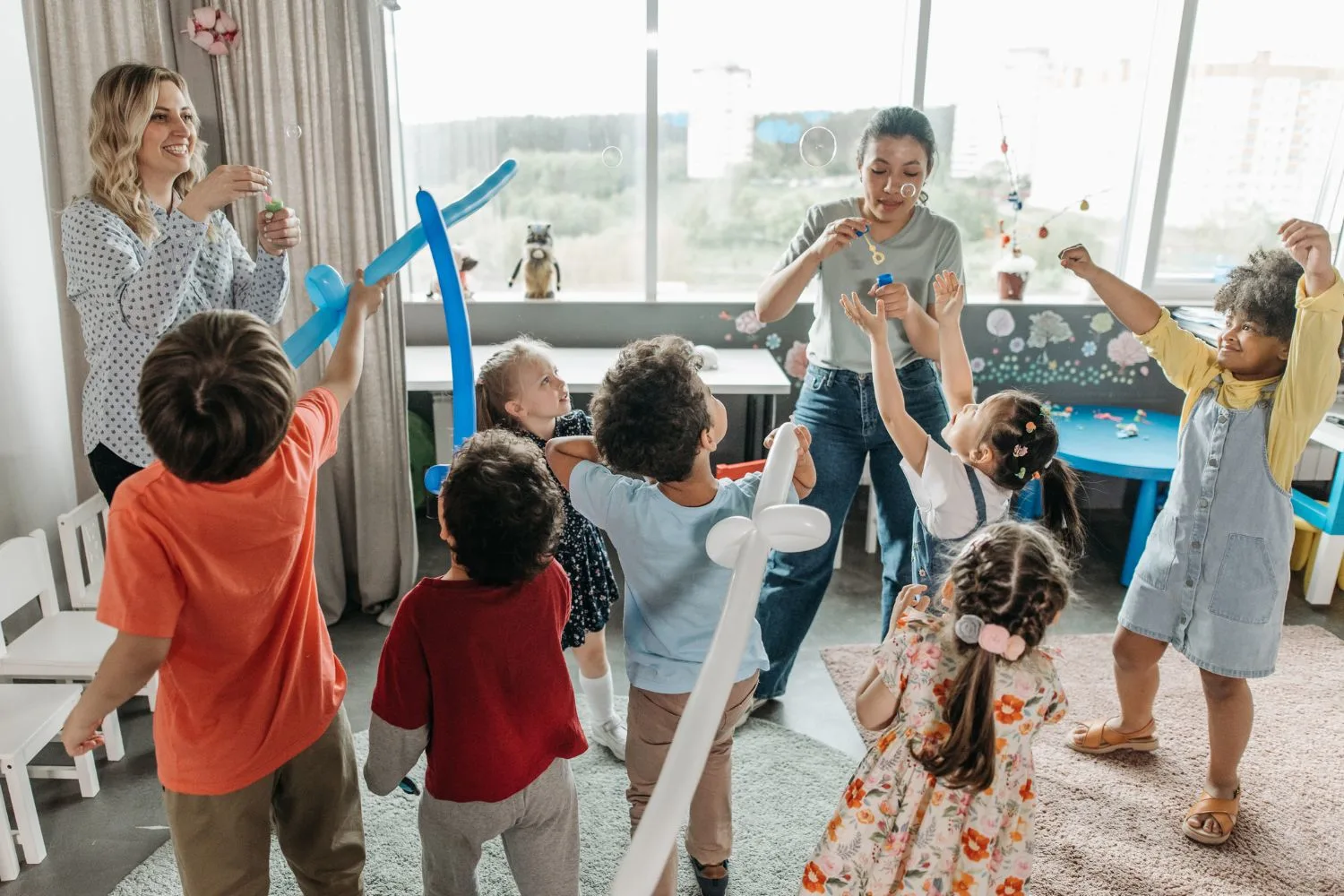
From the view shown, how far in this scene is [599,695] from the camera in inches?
87.9

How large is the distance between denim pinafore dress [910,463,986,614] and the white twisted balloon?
55 centimetres

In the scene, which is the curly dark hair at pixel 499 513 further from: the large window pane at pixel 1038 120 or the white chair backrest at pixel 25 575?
the large window pane at pixel 1038 120

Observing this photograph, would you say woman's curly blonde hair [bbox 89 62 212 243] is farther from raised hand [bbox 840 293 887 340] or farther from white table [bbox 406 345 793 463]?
raised hand [bbox 840 293 887 340]

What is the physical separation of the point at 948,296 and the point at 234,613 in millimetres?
1425

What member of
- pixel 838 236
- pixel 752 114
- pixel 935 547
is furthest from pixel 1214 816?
pixel 752 114

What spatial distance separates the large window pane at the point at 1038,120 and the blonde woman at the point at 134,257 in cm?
258

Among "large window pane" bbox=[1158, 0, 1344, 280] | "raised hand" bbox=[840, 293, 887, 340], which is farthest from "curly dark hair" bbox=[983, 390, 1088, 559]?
"large window pane" bbox=[1158, 0, 1344, 280]

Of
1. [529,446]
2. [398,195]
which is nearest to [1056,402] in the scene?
[398,195]

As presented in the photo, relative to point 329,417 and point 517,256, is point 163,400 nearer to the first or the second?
point 329,417

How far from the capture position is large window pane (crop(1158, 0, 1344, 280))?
11.6 ft

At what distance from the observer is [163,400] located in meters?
1.12

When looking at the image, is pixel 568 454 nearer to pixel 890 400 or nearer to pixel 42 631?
pixel 890 400

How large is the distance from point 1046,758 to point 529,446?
1597 millimetres

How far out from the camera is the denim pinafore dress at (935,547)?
5.74ft
